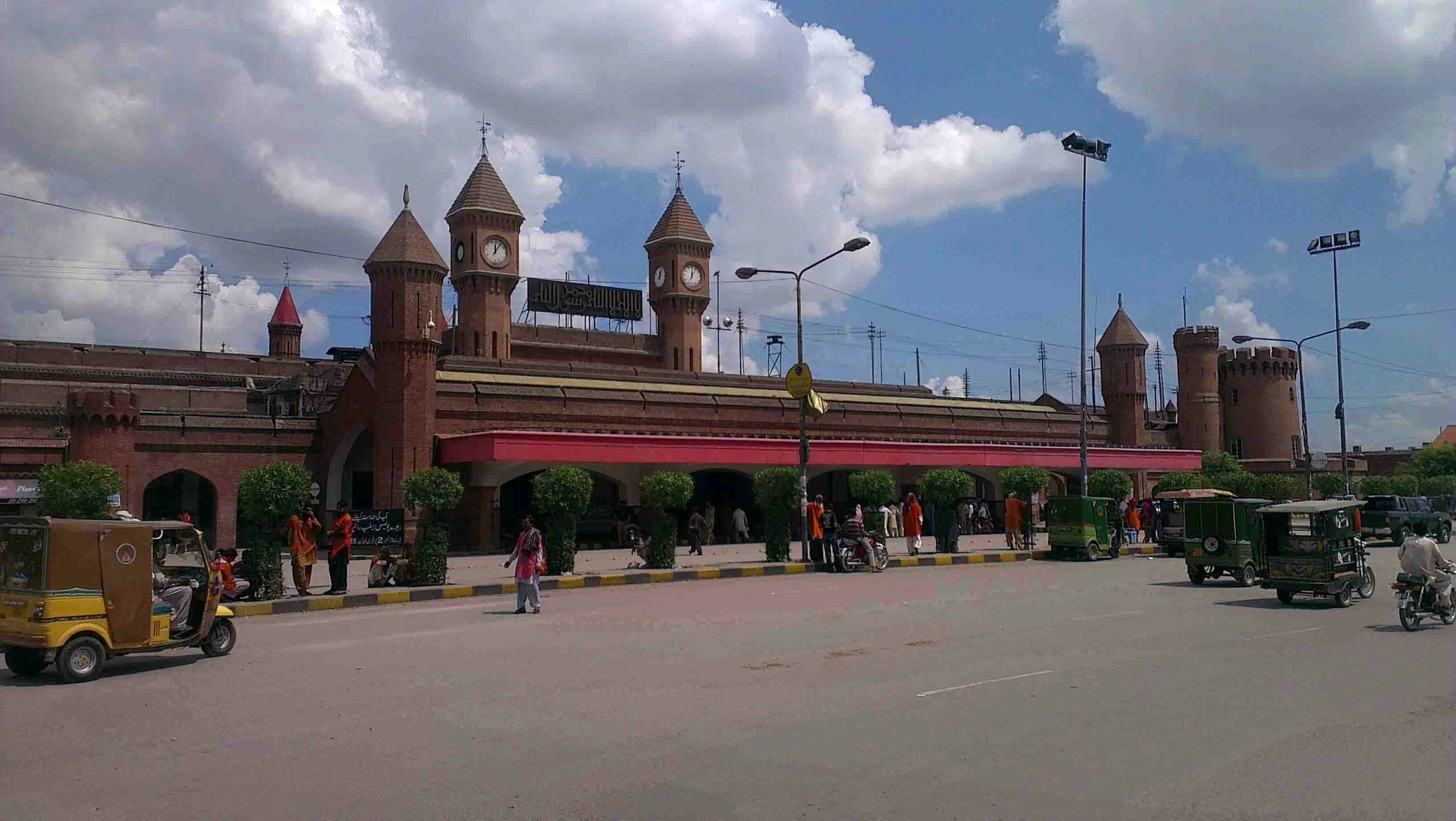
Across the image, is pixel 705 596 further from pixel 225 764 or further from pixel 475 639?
pixel 225 764

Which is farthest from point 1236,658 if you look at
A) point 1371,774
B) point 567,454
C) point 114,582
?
point 567,454

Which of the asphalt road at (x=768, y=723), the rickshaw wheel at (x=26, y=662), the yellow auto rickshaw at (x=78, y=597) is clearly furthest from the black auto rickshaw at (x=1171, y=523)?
the rickshaw wheel at (x=26, y=662)

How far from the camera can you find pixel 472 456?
31.1m

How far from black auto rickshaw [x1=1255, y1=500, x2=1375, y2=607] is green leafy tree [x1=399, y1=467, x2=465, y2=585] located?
44.8 ft

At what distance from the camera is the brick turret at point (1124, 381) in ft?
179

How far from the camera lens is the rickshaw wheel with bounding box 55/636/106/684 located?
9.83 meters

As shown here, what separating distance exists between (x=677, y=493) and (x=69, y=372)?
31434 millimetres

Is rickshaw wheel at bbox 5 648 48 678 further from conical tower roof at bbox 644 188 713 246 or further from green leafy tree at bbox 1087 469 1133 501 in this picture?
conical tower roof at bbox 644 188 713 246

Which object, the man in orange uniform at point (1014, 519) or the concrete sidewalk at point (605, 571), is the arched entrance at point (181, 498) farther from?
the man in orange uniform at point (1014, 519)

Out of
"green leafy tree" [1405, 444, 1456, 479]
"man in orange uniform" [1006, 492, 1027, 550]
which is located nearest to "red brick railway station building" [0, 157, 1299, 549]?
"man in orange uniform" [1006, 492, 1027, 550]

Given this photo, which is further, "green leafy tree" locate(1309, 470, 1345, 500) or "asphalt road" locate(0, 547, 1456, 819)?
"green leafy tree" locate(1309, 470, 1345, 500)

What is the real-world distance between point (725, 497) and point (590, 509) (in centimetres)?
597

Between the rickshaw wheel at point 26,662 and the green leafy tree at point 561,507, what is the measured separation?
37.1ft

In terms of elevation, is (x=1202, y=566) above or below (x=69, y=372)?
below
